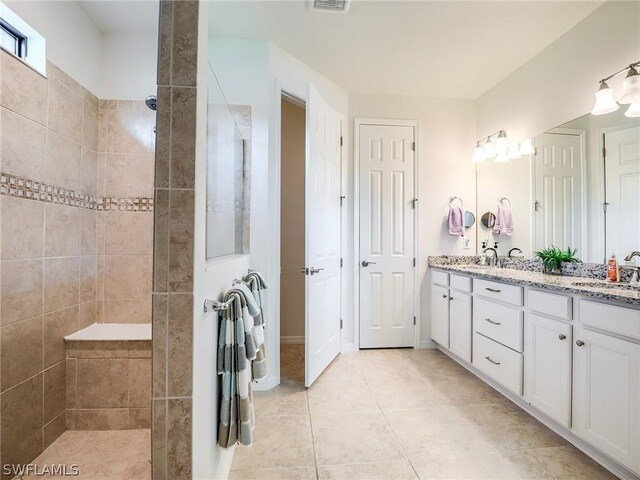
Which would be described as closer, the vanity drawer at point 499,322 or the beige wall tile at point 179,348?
the beige wall tile at point 179,348

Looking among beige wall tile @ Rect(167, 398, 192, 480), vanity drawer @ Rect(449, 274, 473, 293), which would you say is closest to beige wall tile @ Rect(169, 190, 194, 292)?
beige wall tile @ Rect(167, 398, 192, 480)

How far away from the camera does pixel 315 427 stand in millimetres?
1824

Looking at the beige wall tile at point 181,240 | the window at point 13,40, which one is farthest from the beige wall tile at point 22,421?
the window at point 13,40

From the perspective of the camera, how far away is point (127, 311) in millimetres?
2170

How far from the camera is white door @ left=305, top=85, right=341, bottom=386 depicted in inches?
88.5

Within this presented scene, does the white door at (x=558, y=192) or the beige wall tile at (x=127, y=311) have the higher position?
the white door at (x=558, y=192)

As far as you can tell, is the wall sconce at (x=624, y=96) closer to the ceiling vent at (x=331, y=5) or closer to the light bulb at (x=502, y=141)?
A: the light bulb at (x=502, y=141)

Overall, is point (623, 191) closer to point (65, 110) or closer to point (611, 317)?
point (611, 317)

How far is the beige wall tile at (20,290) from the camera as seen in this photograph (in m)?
1.44

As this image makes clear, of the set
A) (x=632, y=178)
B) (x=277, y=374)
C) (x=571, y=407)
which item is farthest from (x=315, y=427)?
(x=632, y=178)

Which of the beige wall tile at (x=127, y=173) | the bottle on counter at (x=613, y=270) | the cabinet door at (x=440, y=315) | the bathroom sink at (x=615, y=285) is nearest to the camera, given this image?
the bathroom sink at (x=615, y=285)

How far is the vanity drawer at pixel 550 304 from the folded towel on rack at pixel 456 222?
4.19 ft

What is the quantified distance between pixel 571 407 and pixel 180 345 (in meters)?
1.96

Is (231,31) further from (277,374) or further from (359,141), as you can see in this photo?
(277,374)
